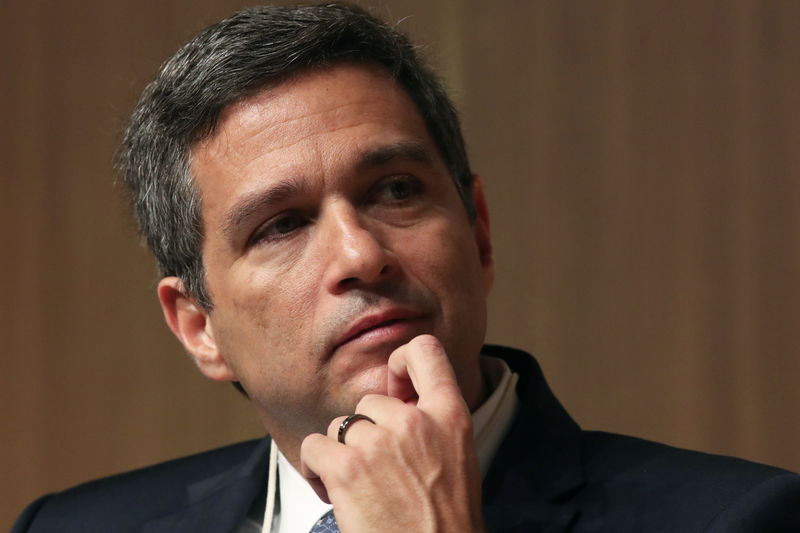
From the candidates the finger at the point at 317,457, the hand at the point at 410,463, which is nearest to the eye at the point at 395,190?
the hand at the point at 410,463

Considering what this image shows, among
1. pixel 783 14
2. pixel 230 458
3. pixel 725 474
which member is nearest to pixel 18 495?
pixel 230 458

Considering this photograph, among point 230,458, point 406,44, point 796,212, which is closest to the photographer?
point 406,44

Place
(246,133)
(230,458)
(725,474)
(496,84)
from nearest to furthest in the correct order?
(725,474) → (246,133) → (230,458) → (496,84)

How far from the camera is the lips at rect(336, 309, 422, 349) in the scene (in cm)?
175

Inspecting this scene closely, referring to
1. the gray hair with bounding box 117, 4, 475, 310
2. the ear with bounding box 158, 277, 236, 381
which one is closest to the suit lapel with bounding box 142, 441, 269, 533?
the ear with bounding box 158, 277, 236, 381

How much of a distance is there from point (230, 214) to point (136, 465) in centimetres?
182

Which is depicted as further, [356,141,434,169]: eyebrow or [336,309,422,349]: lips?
[356,141,434,169]: eyebrow

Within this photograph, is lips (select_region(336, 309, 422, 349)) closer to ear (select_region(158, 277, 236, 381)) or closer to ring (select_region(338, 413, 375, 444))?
ring (select_region(338, 413, 375, 444))

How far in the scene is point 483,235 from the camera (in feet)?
7.26

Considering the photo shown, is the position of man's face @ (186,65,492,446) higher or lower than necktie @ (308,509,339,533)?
higher

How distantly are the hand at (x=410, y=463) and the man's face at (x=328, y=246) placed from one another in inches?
6.2

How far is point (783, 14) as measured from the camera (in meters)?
3.05

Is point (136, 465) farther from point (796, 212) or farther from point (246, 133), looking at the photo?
point (796, 212)

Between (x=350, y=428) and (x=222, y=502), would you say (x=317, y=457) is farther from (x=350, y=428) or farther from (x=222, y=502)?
(x=222, y=502)
